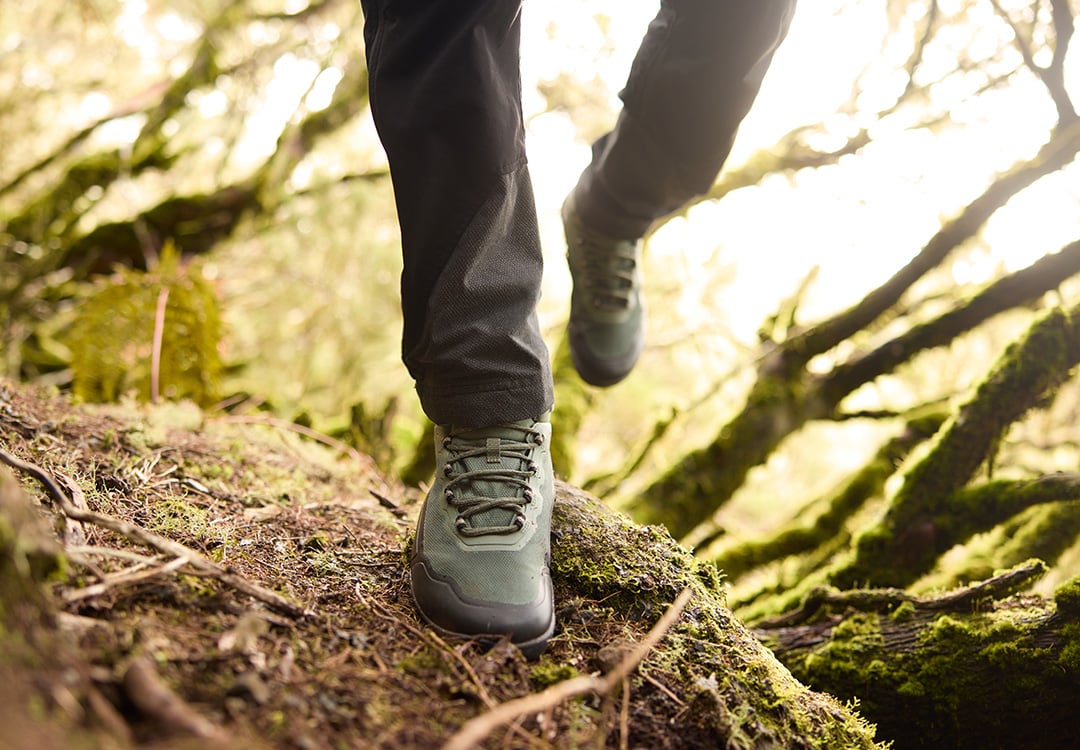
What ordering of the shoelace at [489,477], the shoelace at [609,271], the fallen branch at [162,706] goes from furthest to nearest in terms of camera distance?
the shoelace at [609,271]
the shoelace at [489,477]
the fallen branch at [162,706]

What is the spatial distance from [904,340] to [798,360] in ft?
1.31

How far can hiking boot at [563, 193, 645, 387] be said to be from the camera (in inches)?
96.0

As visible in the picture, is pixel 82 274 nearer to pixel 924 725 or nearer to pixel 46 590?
pixel 46 590

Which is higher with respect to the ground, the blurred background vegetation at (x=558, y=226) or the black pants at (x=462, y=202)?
the blurred background vegetation at (x=558, y=226)

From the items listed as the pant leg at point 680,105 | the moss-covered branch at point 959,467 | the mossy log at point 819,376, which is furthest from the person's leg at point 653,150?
the moss-covered branch at point 959,467

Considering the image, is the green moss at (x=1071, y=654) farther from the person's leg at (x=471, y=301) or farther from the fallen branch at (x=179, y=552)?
the fallen branch at (x=179, y=552)

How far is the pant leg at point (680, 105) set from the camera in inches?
68.6

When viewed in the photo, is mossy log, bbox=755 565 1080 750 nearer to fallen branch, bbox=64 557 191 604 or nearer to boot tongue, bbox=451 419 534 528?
boot tongue, bbox=451 419 534 528

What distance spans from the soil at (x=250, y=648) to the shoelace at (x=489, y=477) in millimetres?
187

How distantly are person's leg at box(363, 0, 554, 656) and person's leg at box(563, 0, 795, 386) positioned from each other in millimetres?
668

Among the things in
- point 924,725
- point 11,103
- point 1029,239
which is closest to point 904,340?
point 1029,239

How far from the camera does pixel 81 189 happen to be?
4934 mm

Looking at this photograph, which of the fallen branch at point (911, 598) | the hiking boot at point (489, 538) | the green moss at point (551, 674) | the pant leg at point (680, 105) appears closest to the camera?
the green moss at point (551, 674)

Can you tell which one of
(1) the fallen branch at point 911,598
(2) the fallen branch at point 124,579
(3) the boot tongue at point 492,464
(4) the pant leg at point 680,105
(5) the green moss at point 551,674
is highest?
(4) the pant leg at point 680,105
